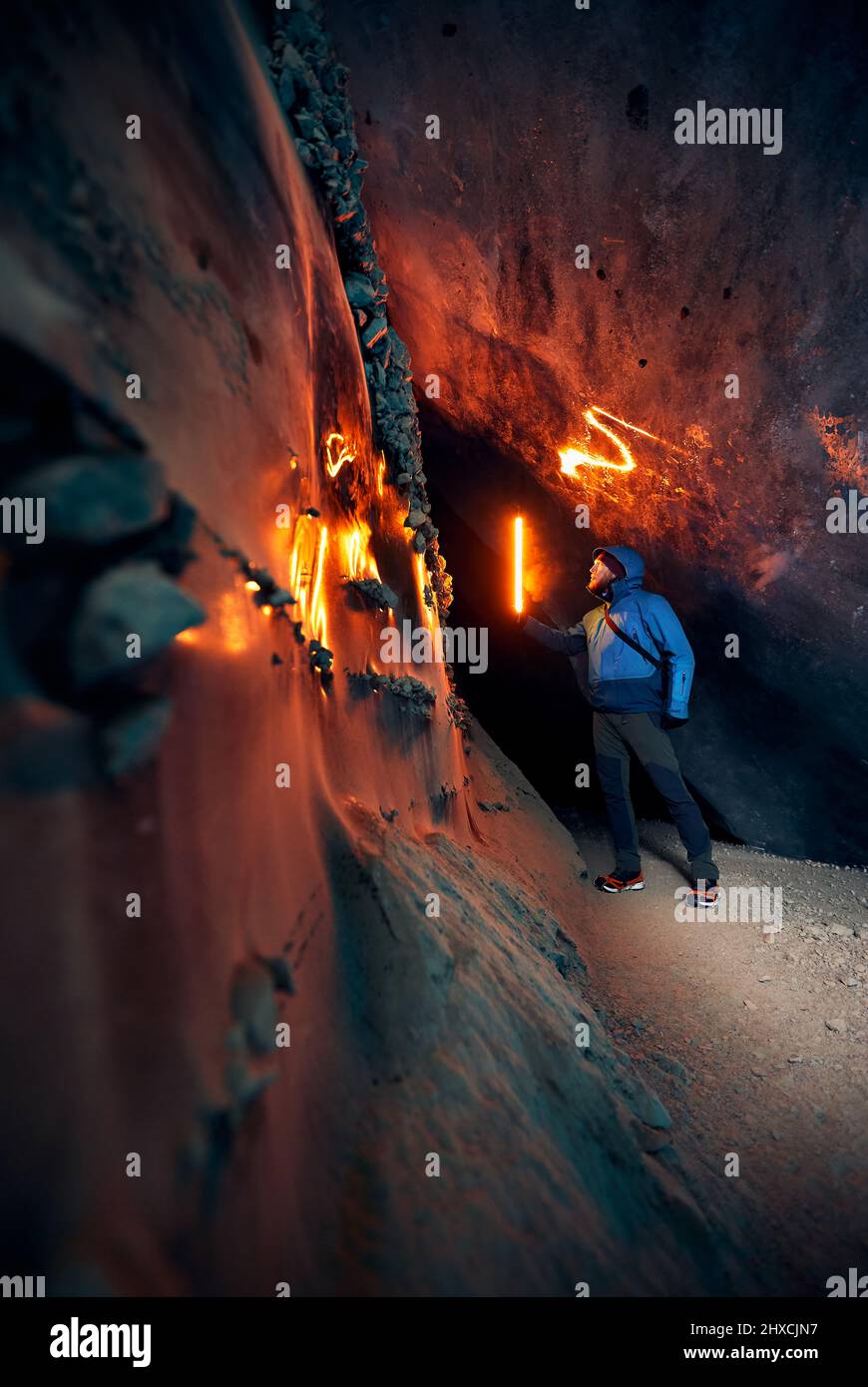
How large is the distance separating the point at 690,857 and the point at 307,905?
342 cm

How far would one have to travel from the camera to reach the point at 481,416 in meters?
4.88

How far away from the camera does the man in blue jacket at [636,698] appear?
4.25m

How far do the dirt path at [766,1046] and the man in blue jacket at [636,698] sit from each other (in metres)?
0.33

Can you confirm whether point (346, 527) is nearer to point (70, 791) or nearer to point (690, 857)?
point (70, 791)

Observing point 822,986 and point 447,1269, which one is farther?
point 822,986

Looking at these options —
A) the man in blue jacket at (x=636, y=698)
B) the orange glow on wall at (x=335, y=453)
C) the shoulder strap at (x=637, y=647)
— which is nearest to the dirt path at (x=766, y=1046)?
the man in blue jacket at (x=636, y=698)

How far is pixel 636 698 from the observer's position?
171 inches

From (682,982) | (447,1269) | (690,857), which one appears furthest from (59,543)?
(690,857)

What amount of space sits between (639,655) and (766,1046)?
8.03ft

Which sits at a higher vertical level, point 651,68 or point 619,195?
point 651,68

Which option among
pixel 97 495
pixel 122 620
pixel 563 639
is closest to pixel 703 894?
pixel 563 639

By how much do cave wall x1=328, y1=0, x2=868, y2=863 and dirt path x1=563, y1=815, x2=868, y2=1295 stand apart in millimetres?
1391

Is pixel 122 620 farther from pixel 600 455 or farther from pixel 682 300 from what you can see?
pixel 600 455
